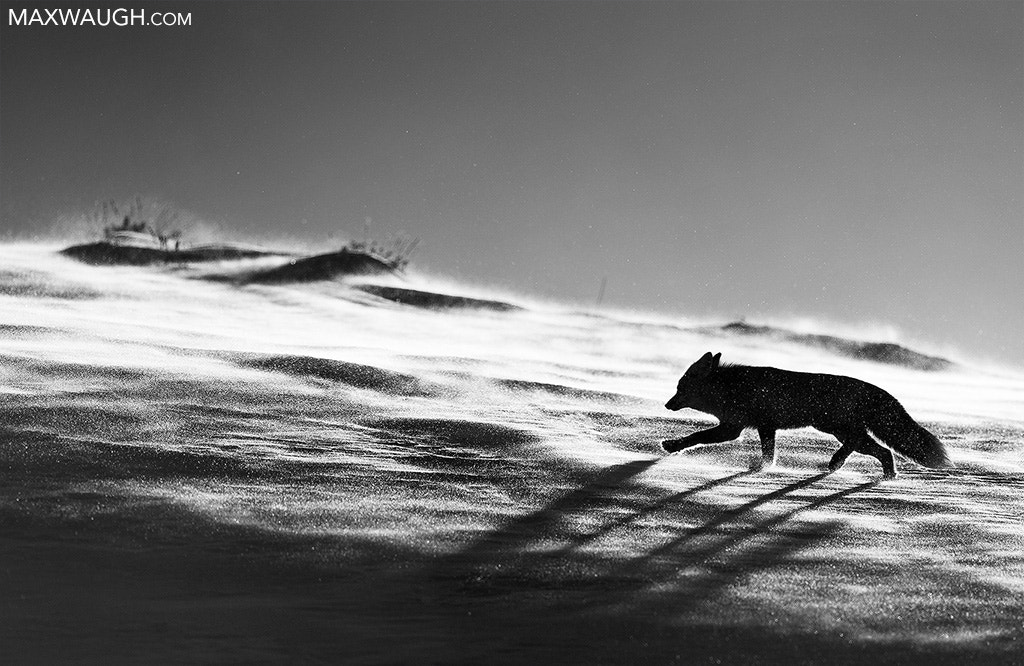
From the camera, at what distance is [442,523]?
160 inches

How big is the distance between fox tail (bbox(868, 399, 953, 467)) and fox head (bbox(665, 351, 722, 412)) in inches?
39.0

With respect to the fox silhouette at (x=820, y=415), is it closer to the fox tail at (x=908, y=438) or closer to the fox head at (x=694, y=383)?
the fox tail at (x=908, y=438)

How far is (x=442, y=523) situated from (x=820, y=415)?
2.85 m

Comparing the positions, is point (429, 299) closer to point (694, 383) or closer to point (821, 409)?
point (694, 383)

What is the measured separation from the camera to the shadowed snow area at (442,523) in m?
3.09

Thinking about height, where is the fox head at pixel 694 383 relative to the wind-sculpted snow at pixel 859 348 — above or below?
below

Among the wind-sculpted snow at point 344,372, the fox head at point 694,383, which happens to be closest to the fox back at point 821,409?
the fox head at point 694,383

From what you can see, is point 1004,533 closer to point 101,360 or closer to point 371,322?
point 101,360

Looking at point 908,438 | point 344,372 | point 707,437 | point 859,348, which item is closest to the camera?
point 908,438

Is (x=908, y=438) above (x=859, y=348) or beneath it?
beneath

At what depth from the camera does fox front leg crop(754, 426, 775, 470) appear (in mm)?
5902

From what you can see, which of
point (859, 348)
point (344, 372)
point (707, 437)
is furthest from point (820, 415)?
point (859, 348)

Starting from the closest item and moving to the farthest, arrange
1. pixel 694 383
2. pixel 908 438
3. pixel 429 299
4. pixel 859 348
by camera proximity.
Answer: pixel 908 438 → pixel 694 383 → pixel 429 299 → pixel 859 348

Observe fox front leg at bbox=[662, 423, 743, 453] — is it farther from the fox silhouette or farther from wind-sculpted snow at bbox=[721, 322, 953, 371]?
wind-sculpted snow at bbox=[721, 322, 953, 371]
